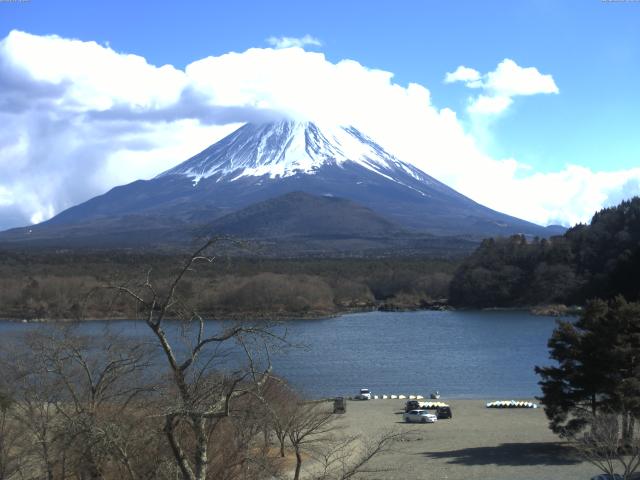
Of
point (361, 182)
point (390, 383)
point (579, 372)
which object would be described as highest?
point (361, 182)

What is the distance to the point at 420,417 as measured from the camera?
70.0 ft

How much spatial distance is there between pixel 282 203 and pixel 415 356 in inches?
4366

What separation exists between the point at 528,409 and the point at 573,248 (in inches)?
1765

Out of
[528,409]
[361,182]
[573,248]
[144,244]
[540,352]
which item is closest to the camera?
[528,409]

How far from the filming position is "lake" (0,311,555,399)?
28.2 meters

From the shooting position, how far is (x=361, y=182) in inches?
6924

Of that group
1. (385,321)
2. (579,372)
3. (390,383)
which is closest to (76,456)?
(579,372)

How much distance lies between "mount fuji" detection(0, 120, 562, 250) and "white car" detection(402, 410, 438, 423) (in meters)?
92.0

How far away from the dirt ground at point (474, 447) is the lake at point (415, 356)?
2764 mm

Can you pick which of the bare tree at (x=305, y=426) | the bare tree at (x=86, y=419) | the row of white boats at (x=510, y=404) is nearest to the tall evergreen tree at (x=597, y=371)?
the bare tree at (x=305, y=426)

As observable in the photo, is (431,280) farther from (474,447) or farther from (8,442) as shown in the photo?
(8,442)

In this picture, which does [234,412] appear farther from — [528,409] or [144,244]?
[144,244]

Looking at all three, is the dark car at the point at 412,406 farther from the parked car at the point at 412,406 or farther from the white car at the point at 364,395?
the white car at the point at 364,395

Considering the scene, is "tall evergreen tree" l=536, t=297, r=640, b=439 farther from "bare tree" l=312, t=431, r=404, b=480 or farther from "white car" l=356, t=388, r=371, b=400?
"white car" l=356, t=388, r=371, b=400
